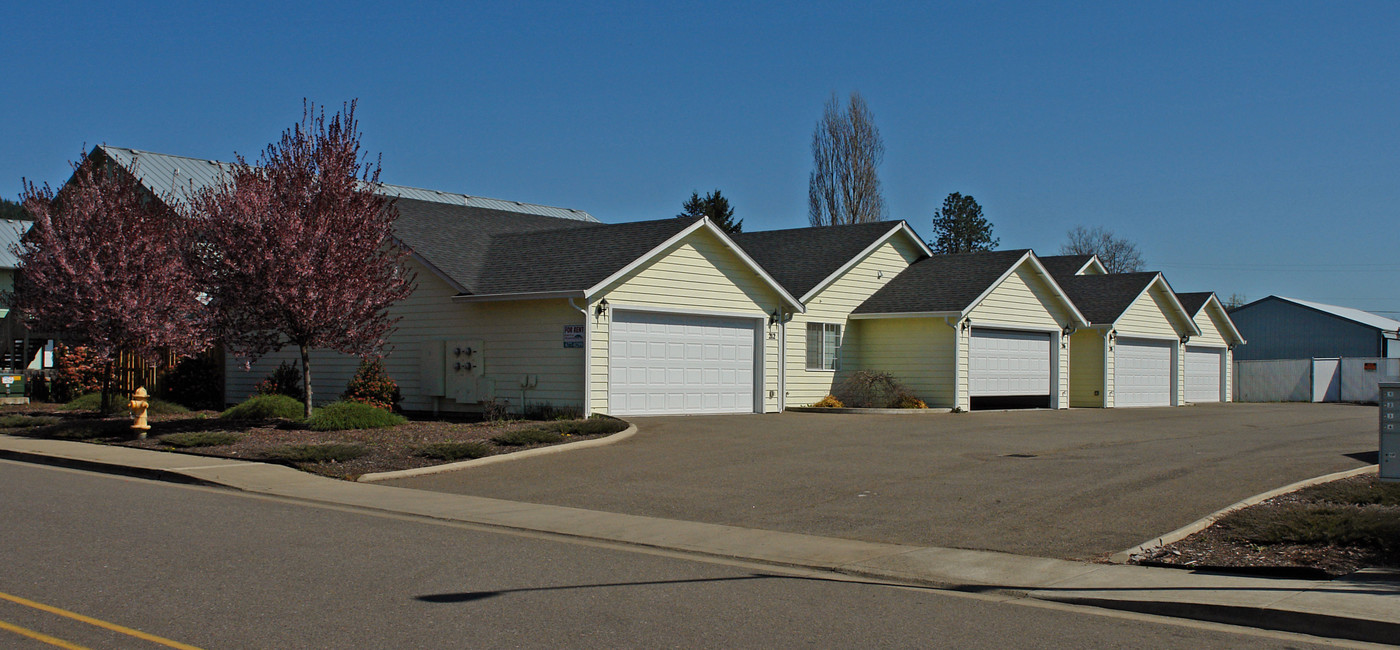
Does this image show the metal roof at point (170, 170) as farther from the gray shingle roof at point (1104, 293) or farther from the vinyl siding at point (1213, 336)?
the vinyl siding at point (1213, 336)

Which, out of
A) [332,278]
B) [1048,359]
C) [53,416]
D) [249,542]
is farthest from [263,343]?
[1048,359]

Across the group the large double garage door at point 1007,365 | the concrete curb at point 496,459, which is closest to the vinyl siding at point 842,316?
the large double garage door at point 1007,365

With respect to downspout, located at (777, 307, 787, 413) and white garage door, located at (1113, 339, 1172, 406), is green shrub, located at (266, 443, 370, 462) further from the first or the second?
white garage door, located at (1113, 339, 1172, 406)

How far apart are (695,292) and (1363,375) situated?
3012 centimetres

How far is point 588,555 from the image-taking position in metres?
9.88

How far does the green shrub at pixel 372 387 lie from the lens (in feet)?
79.2

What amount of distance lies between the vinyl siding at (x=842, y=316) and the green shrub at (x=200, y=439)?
541 inches

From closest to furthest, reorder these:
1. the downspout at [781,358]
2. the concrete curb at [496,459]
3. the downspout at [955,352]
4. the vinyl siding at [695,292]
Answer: the concrete curb at [496,459]
the vinyl siding at [695,292]
the downspout at [781,358]
the downspout at [955,352]

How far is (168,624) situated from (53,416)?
20.9 meters

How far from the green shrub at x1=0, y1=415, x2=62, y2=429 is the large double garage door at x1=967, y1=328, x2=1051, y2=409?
21.0 meters

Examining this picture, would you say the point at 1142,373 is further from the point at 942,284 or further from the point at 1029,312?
the point at 942,284

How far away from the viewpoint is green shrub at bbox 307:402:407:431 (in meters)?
20.3

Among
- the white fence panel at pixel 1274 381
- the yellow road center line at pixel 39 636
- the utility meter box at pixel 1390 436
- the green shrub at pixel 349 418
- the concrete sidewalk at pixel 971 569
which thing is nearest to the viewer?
the yellow road center line at pixel 39 636

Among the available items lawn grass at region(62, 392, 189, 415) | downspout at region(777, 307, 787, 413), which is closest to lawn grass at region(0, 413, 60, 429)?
lawn grass at region(62, 392, 189, 415)
